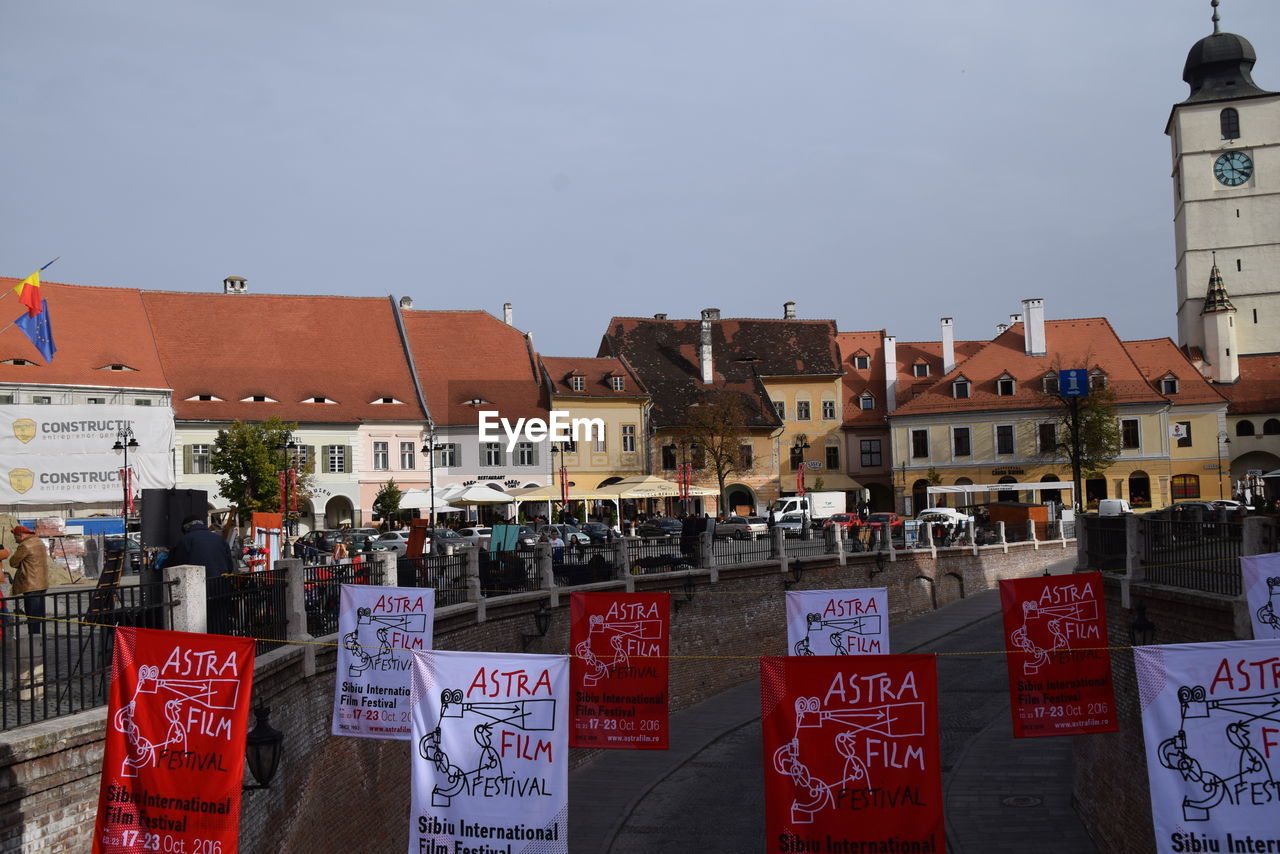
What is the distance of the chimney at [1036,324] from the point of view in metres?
69.1

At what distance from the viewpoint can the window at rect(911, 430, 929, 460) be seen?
70188 mm

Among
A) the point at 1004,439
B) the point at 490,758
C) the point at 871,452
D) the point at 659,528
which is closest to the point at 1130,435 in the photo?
the point at 1004,439

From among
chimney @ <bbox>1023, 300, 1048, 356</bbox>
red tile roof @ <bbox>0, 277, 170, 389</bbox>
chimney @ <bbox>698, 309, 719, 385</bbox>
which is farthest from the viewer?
chimney @ <bbox>698, 309, 719, 385</bbox>

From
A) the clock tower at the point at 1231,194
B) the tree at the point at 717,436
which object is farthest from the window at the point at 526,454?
the clock tower at the point at 1231,194

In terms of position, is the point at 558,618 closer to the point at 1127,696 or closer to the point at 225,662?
the point at 1127,696

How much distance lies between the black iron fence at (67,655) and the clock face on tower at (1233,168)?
→ 83.5 meters

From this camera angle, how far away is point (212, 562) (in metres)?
13.4

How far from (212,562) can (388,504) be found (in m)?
43.0

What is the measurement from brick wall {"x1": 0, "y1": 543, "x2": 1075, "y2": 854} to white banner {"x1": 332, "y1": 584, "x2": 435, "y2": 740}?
0.54 m

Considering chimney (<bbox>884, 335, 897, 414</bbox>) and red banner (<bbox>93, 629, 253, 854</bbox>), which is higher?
chimney (<bbox>884, 335, 897, 414</bbox>)

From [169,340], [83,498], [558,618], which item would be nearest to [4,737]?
[558,618]

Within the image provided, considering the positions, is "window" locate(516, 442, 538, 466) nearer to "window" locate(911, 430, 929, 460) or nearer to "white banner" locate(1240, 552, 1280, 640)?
"window" locate(911, 430, 929, 460)

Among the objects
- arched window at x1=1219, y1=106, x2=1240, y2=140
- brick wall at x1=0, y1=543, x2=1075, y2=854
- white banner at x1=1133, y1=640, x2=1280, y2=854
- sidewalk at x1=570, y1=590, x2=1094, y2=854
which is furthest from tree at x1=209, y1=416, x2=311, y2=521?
arched window at x1=1219, y1=106, x2=1240, y2=140

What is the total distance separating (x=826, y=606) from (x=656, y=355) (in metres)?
56.3
